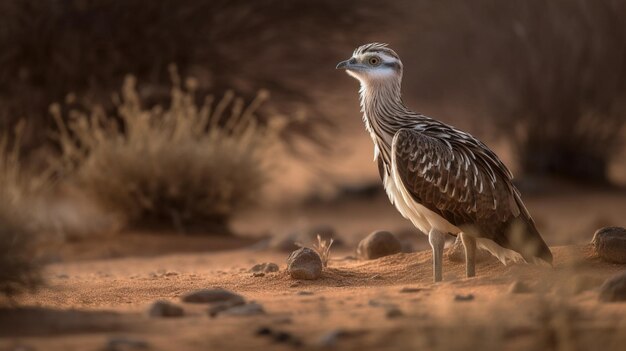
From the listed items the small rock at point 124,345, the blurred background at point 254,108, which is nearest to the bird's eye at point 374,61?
the small rock at point 124,345

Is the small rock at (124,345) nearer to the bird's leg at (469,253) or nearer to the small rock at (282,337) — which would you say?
the small rock at (282,337)

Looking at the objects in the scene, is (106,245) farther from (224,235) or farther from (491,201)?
(491,201)

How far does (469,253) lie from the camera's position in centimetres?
707

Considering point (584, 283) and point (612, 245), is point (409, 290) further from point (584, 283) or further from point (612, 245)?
point (612, 245)

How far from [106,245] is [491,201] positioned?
19.5 ft

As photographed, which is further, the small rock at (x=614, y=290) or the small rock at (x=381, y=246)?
the small rock at (x=381, y=246)

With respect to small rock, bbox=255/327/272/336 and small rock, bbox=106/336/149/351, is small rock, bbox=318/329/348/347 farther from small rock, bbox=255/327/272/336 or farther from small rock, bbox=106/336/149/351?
small rock, bbox=106/336/149/351

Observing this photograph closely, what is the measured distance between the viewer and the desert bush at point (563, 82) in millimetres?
A: 16734

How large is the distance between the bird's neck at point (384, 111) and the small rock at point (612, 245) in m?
1.49

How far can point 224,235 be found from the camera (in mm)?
12500

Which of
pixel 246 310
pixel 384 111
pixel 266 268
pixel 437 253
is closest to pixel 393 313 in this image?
pixel 246 310

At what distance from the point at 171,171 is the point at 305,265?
5.19m

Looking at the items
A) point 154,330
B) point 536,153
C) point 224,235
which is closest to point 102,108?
point 224,235

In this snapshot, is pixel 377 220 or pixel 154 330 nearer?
pixel 154 330
